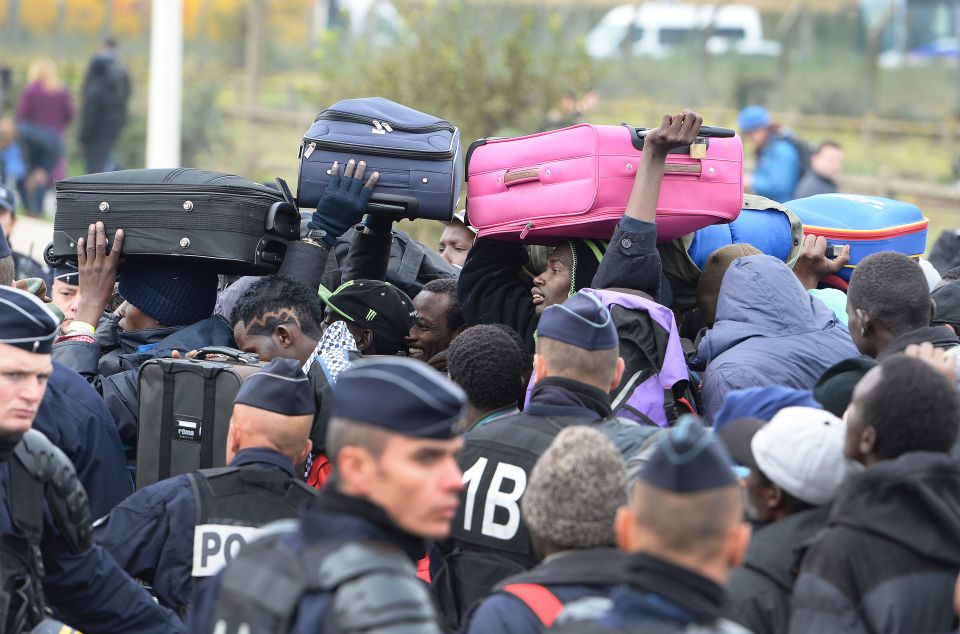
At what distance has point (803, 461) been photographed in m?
3.57

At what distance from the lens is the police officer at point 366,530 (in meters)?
2.67

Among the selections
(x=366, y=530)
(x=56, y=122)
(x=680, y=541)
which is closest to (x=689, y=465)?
(x=680, y=541)

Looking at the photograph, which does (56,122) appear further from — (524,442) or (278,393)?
(524,442)

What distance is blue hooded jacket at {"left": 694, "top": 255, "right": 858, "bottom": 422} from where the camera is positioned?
4812 millimetres

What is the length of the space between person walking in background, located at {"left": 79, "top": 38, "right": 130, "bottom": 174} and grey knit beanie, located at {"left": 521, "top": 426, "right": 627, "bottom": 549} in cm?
1439

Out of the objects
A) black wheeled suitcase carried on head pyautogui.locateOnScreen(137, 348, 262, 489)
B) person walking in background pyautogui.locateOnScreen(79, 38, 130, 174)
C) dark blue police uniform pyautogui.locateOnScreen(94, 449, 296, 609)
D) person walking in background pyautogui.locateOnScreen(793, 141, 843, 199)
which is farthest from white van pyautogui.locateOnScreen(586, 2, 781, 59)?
dark blue police uniform pyautogui.locateOnScreen(94, 449, 296, 609)

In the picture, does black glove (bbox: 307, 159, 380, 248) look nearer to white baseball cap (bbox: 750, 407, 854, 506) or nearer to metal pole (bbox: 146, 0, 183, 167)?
white baseball cap (bbox: 750, 407, 854, 506)

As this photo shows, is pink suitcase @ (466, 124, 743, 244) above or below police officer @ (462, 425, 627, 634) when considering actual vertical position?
above

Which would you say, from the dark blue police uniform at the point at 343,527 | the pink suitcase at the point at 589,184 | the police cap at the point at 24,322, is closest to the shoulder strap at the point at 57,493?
the police cap at the point at 24,322

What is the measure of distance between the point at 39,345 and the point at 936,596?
8.36 ft

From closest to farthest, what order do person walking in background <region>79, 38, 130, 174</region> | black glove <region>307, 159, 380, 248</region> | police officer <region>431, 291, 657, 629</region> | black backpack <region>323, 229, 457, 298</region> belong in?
police officer <region>431, 291, 657, 629</region>
black glove <region>307, 159, 380, 248</region>
black backpack <region>323, 229, 457, 298</region>
person walking in background <region>79, 38, 130, 174</region>

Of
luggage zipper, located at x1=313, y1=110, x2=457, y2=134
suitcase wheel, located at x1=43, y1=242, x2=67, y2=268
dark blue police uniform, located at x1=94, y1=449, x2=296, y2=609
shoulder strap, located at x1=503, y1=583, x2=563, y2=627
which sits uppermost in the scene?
luggage zipper, located at x1=313, y1=110, x2=457, y2=134

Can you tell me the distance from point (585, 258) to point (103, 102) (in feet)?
42.3

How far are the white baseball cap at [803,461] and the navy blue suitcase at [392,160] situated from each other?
7.11 ft
